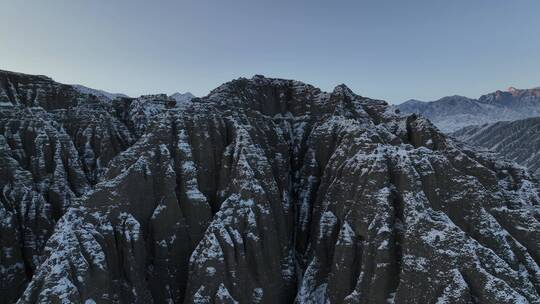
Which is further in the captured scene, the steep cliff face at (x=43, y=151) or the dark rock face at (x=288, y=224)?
the steep cliff face at (x=43, y=151)

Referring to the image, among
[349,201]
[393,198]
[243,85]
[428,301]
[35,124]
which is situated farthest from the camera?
[243,85]

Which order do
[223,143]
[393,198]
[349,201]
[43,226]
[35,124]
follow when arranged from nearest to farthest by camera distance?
[393,198]
[349,201]
[43,226]
[223,143]
[35,124]

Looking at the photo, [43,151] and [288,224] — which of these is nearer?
[288,224]

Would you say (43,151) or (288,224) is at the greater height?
(43,151)

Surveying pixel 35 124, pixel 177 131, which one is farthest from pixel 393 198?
pixel 35 124

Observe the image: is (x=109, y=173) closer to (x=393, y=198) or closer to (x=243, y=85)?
(x=243, y=85)

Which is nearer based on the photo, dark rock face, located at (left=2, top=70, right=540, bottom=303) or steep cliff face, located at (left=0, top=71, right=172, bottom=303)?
dark rock face, located at (left=2, top=70, right=540, bottom=303)

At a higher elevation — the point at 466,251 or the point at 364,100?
the point at 364,100

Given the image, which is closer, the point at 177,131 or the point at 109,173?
the point at 109,173
